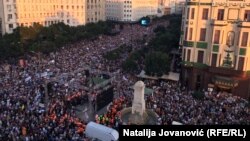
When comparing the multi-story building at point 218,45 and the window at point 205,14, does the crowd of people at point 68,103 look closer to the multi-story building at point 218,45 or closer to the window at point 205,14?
the multi-story building at point 218,45

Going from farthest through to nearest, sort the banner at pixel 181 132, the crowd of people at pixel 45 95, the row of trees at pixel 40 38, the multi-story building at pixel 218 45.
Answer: the row of trees at pixel 40 38 → the multi-story building at pixel 218 45 → the crowd of people at pixel 45 95 → the banner at pixel 181 132

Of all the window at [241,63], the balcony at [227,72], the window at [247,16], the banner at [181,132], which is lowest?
the balcony at [227,72]

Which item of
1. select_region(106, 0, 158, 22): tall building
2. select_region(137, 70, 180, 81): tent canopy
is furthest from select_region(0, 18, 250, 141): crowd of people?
select_region(106, 0, 158, 22): tall building

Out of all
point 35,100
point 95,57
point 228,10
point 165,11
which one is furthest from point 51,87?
point 165,11

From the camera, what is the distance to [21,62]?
48.4 metres

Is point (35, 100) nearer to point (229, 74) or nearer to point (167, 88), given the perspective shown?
point (167, 88)

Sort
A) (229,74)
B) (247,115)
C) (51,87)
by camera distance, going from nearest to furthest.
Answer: (247,115) < (51,87) < (229,74)

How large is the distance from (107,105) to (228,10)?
19.4m

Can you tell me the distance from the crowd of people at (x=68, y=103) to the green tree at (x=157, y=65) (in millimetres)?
2409

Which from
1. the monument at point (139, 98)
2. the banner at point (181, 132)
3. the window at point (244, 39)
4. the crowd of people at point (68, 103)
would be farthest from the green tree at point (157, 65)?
the banner at point (181, 132)

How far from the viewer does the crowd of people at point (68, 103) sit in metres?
26.7

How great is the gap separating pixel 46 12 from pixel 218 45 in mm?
62130

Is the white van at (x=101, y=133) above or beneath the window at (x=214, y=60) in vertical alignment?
beneath

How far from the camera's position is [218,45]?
3897 cm
